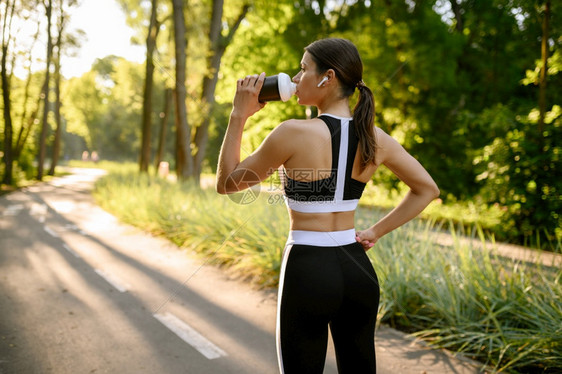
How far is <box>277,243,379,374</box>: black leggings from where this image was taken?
67.1 inches

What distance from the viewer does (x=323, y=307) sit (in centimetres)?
171

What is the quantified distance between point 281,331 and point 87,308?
3.63 meters

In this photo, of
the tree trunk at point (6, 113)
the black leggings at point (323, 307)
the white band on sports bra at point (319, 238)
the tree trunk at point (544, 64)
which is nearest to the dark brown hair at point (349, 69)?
the white band on sports bra at point (319, 238)

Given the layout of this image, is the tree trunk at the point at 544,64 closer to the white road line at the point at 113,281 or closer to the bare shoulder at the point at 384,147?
the bare shoulder at the point at 384,147

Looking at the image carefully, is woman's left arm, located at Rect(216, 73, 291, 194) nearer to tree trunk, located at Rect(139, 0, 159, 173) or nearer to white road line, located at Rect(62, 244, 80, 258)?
white road line, located at Rect(62, 244, 80, 258)

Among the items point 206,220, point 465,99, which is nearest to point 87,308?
point 206,220

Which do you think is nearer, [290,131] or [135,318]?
[290,131]

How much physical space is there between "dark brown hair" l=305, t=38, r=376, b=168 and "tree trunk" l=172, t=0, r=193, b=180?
11.3 meters

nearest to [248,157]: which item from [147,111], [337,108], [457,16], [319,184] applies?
[319,184]

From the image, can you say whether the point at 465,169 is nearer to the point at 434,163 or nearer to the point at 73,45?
the point at 434,163

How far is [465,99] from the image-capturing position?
16.3 metres

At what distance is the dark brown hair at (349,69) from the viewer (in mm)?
1695

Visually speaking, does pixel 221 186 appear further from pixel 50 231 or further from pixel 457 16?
pixel 457 16

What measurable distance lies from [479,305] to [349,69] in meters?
3.19
